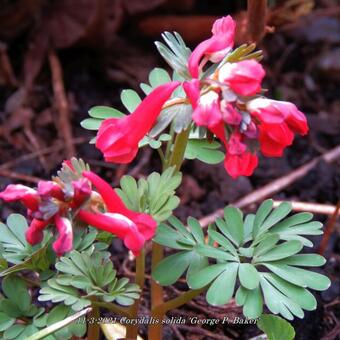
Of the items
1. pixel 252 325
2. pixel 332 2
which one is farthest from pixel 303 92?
pixel 252 325

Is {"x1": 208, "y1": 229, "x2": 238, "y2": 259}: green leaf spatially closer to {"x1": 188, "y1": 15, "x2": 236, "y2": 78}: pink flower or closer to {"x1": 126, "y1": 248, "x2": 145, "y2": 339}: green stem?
{"x1": 126, "y1": 248, "x2": 145, "y2": 339}: green stem

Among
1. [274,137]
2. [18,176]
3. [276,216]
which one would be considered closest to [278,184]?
[18,176]

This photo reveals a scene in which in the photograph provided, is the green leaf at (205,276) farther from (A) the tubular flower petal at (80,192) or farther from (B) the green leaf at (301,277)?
(A) the tubular flower petal at (80,192)

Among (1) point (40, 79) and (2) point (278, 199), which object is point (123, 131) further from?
(1) point (40, 79)

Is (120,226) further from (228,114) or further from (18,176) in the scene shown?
(18,176)

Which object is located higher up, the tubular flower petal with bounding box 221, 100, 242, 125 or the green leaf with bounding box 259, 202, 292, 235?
the tubular flower petal with bounding box 221, 100, 242, 125

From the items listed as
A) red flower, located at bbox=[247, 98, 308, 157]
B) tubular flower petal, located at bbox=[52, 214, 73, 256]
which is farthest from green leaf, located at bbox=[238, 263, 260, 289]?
tubular flower petal, located at bbox=[52, 214, 73, 256]

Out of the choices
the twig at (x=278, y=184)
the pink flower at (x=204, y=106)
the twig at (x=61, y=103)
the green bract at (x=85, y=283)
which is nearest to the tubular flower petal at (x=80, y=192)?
the green bract at (x=85, y=283)
